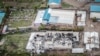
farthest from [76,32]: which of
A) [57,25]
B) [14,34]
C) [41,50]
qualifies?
[14,34]

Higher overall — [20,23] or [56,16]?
[56,16]

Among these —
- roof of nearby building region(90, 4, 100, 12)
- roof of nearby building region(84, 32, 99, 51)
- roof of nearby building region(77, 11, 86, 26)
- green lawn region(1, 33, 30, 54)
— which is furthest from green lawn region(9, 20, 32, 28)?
roof of nearby building region(90, 4, 100, 12)

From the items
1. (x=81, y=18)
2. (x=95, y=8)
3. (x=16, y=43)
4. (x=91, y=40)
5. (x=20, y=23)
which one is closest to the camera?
(x=91, y=40)

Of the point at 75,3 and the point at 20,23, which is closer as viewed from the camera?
the point at 20,23

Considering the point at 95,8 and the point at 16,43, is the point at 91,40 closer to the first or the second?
the point at 95,8

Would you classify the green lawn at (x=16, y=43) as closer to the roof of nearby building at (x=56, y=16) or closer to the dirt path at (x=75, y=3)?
the roof of nearby building at (x=56, y=16)

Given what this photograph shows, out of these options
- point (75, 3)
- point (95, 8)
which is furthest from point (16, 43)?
point (95, 8)

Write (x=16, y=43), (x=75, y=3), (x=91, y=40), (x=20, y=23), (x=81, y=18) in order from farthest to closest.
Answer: (x=75, y=3)
(x=20, y=23)
(x=81, y=18)
(x=16, y=43)
(x=91, y=40)

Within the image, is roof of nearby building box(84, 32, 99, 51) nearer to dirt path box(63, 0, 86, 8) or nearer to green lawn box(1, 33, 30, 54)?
dirt path box(63, 0, 86, 8)
